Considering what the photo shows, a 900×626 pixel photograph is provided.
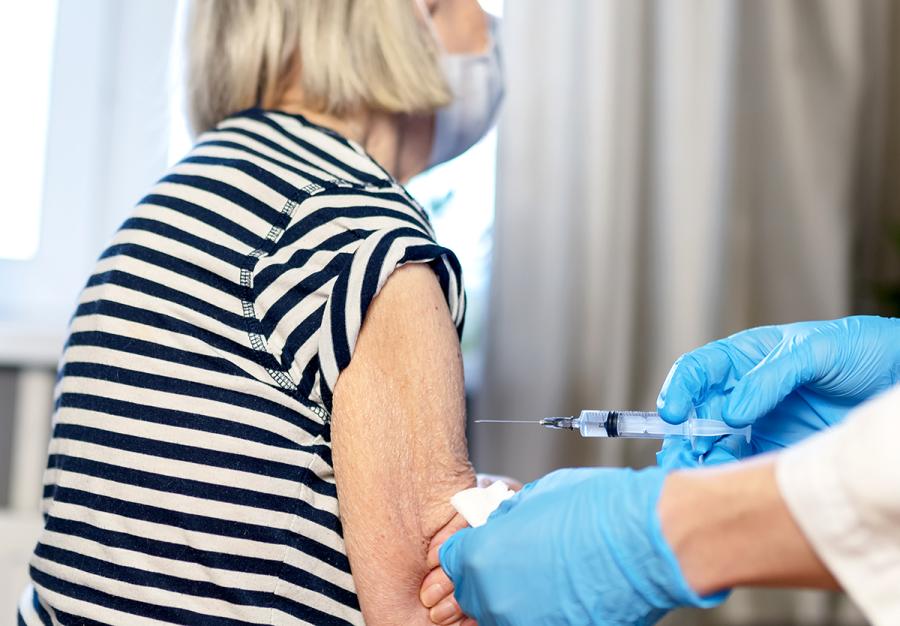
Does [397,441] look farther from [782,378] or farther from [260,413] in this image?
[782,378]

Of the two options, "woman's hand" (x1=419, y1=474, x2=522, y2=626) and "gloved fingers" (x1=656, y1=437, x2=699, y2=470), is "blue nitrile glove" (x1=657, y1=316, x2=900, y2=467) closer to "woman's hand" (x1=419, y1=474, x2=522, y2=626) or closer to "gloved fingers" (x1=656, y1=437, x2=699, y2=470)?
"gloved fingers" (x1=656, y1=437, x2=699, y2=470)

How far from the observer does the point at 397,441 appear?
0.82 meters

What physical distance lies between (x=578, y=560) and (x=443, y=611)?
0.23 metres

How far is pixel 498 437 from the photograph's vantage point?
2.13m

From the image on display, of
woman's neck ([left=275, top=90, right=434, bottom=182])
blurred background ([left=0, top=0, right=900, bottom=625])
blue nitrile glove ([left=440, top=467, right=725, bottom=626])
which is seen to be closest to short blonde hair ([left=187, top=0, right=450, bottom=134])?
woman's neck ([left=275, top=90, right=434, bottom=182])

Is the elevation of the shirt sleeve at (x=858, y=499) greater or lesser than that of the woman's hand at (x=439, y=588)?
greater

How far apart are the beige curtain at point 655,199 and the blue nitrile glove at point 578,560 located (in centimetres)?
140

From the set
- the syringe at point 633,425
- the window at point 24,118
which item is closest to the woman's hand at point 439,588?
the syringe at point 633,425

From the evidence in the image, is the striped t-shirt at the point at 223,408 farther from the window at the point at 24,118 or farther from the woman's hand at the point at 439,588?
the window at the point at 24,118

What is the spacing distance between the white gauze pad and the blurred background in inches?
49.7

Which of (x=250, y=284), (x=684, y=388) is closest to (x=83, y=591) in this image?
(x=250, y=284)

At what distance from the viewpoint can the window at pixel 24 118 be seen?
2041 millimetres

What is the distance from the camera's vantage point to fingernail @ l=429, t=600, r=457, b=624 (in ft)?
2.78

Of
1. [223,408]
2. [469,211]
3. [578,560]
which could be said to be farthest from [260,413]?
[469,211]
